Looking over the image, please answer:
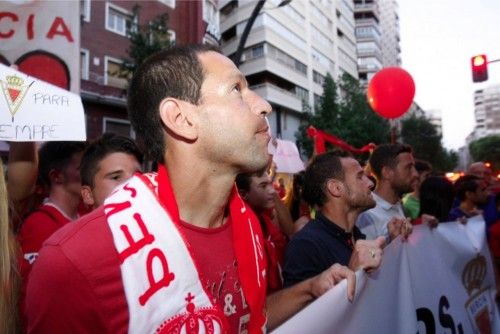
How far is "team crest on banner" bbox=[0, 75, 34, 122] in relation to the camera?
5.74 ft

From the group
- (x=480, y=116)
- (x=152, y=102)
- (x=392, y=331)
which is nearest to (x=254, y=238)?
(x=152, y=102)

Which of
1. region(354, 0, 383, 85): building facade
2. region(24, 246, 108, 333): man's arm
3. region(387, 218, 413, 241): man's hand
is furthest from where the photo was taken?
region(354, 0, 383, 85): building facade

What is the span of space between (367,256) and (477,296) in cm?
194

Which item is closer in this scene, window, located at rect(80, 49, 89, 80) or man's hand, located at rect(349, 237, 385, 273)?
man's hand, located at rect(349, 237, 385, 273)

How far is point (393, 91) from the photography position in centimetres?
645

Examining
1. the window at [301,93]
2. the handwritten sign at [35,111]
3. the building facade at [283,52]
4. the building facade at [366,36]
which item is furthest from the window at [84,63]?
the building facade at [366,36]

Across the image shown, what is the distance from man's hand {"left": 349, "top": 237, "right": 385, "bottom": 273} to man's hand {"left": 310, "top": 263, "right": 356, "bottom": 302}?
0.12m

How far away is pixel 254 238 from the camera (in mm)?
1652

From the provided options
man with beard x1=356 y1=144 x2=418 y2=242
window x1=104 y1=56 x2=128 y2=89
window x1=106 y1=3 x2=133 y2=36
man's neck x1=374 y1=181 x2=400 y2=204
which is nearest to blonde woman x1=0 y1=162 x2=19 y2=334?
man with beard x1=356 y1=144 x2=418 y2=242

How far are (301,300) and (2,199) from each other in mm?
1189

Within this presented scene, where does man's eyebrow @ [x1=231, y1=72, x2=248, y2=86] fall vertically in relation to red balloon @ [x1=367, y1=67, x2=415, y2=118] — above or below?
below

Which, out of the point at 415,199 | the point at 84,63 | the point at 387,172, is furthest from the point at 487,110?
the point at 387,172

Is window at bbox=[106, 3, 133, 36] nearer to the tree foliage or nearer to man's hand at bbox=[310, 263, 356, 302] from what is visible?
the tree foliage

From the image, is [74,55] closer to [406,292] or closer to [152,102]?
[152,102]
